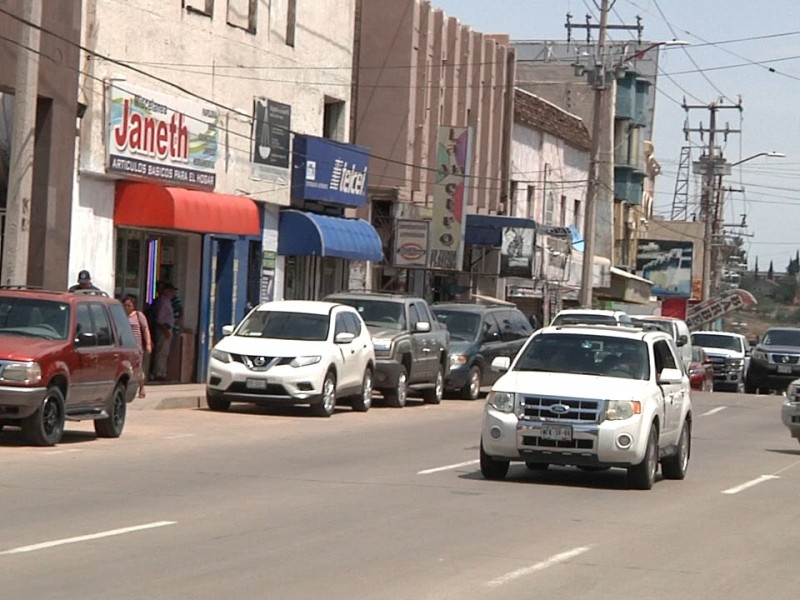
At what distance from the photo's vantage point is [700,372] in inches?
1801

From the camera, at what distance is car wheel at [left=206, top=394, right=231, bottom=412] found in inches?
1050

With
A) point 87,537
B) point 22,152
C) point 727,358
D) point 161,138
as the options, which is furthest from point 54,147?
point 727,358

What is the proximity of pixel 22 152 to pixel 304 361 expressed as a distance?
6096 mm

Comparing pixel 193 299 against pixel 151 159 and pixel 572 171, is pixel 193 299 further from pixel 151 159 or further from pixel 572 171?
pixel 572 171

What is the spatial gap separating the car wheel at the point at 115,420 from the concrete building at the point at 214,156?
295 inches

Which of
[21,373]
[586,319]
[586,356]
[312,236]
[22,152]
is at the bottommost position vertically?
[21,373]

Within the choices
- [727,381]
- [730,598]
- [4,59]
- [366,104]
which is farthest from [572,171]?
[730,598]

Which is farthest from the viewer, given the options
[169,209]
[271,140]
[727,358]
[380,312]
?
[727,358]

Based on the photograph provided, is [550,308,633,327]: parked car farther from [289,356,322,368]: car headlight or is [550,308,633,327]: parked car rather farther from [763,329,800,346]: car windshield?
[763,329,800,346]: car windshield

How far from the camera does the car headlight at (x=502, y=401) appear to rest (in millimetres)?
16859

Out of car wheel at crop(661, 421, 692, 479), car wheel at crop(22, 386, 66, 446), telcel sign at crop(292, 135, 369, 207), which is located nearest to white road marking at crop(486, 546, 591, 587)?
car wheel at crop(661, 421, 692, 479)

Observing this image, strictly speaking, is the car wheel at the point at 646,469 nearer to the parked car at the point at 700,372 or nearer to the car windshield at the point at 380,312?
the car windshield at the point at 380,312

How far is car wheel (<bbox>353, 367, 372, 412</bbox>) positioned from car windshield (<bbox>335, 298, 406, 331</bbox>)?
103 inches

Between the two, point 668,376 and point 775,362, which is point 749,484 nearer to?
point 668,376
